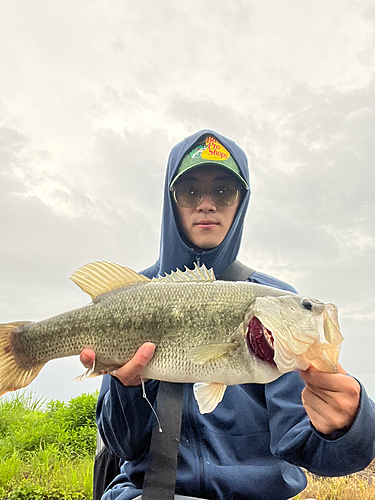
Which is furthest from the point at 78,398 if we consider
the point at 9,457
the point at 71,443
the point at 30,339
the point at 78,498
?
the point at 30,339

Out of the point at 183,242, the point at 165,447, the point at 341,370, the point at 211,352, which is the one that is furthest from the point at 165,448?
the point at 183,242

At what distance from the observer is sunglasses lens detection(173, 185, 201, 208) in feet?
12.2

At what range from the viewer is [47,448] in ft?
27.0

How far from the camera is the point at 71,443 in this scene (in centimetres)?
840

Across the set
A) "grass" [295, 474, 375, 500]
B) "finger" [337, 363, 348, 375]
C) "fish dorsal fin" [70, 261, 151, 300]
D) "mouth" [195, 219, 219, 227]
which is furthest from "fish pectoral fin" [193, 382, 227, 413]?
"grass" [295, 474, 375, 500]

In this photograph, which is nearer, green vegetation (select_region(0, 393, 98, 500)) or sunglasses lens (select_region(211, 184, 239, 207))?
sunglasses lens (select_region(211, 184, 239, 207))

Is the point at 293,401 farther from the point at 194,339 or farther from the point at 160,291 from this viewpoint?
the point at 160,291

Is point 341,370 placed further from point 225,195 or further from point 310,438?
point 225,195

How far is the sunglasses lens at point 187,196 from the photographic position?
3727 mm

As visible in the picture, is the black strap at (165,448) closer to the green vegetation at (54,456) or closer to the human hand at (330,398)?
the human hand at (330,398)

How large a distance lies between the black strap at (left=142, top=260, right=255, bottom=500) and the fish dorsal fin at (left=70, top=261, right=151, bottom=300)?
0.76m

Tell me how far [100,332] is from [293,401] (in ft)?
4.42

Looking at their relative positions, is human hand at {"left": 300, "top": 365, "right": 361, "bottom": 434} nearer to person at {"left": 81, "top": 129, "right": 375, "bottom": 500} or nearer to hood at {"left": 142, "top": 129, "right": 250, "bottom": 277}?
person at {"left": 81, "top": 129, "right": 375, "bottom": 500}

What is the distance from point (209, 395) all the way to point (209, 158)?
198 centimetres
